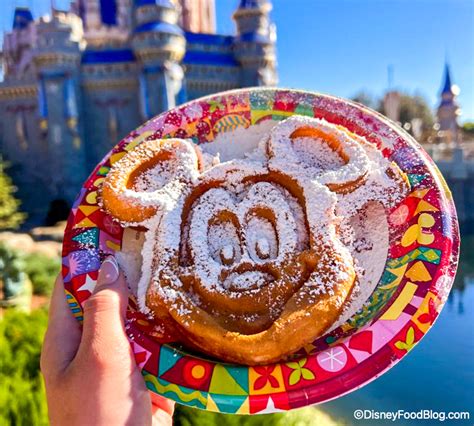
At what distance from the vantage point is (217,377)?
3.37 feet

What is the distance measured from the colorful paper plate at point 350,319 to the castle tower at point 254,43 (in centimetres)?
1477

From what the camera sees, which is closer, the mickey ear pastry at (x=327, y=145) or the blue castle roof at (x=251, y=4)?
the mickey ear pastry at (x=327, y=145)

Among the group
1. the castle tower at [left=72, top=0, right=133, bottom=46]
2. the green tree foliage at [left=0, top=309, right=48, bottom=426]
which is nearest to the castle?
the castle tower at [left=72, top=0, right=133, bottom=46]

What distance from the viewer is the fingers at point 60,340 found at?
1.14m

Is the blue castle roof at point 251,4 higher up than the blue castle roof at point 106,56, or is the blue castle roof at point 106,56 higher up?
the blue castle roof at point 251,4

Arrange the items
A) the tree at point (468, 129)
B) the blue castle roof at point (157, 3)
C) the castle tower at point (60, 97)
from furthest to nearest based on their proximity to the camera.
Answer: the tree at point (468, 129), the blue castle roof at point (157, 3), the castle tower at point (60, 97)

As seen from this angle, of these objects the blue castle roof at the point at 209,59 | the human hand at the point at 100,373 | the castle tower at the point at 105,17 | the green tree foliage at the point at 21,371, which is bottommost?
the green tree foliage at the point at 21,371

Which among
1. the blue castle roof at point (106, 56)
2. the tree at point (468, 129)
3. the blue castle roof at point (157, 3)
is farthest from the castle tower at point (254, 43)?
the tree at point (468, 129)

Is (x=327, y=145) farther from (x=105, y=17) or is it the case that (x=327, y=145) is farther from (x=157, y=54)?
(x=105, y=17)

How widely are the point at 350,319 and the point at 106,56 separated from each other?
52.2ft

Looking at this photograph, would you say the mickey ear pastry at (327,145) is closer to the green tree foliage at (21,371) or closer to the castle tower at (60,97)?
the green tree foliage at (21,371)

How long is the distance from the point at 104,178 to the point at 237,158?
445 mm

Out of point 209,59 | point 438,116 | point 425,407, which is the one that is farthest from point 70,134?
point 438,116

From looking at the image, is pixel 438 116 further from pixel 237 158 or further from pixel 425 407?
pixel 237 158
